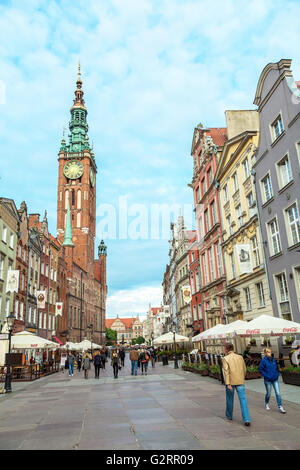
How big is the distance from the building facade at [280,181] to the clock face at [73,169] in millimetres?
73775

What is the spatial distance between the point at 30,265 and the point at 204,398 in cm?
3086

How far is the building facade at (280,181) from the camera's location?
19219 mm

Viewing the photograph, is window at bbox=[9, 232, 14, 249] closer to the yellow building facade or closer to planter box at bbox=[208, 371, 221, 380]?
the yellow building facade

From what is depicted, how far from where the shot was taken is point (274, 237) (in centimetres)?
2219

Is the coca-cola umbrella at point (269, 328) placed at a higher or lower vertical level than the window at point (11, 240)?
lower

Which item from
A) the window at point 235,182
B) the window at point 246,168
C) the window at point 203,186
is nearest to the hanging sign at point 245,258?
the window at point 246,168

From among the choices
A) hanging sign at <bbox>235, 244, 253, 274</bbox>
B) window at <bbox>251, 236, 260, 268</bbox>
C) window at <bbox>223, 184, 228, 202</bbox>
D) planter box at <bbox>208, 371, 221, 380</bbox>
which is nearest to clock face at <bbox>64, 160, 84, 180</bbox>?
window at <bbox>223, 184, 228, 202</bbox>

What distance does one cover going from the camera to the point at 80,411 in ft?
36.7

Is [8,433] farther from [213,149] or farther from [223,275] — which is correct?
[213,149]

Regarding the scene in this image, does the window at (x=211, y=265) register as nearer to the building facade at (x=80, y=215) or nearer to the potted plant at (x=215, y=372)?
the potted plant at (x=215, y=372)

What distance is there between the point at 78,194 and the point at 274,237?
245 ft

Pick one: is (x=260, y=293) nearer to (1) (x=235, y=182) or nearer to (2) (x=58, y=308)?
(1) (x=235, y=182)

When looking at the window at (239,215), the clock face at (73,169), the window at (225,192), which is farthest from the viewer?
the clock face at (73,169)
